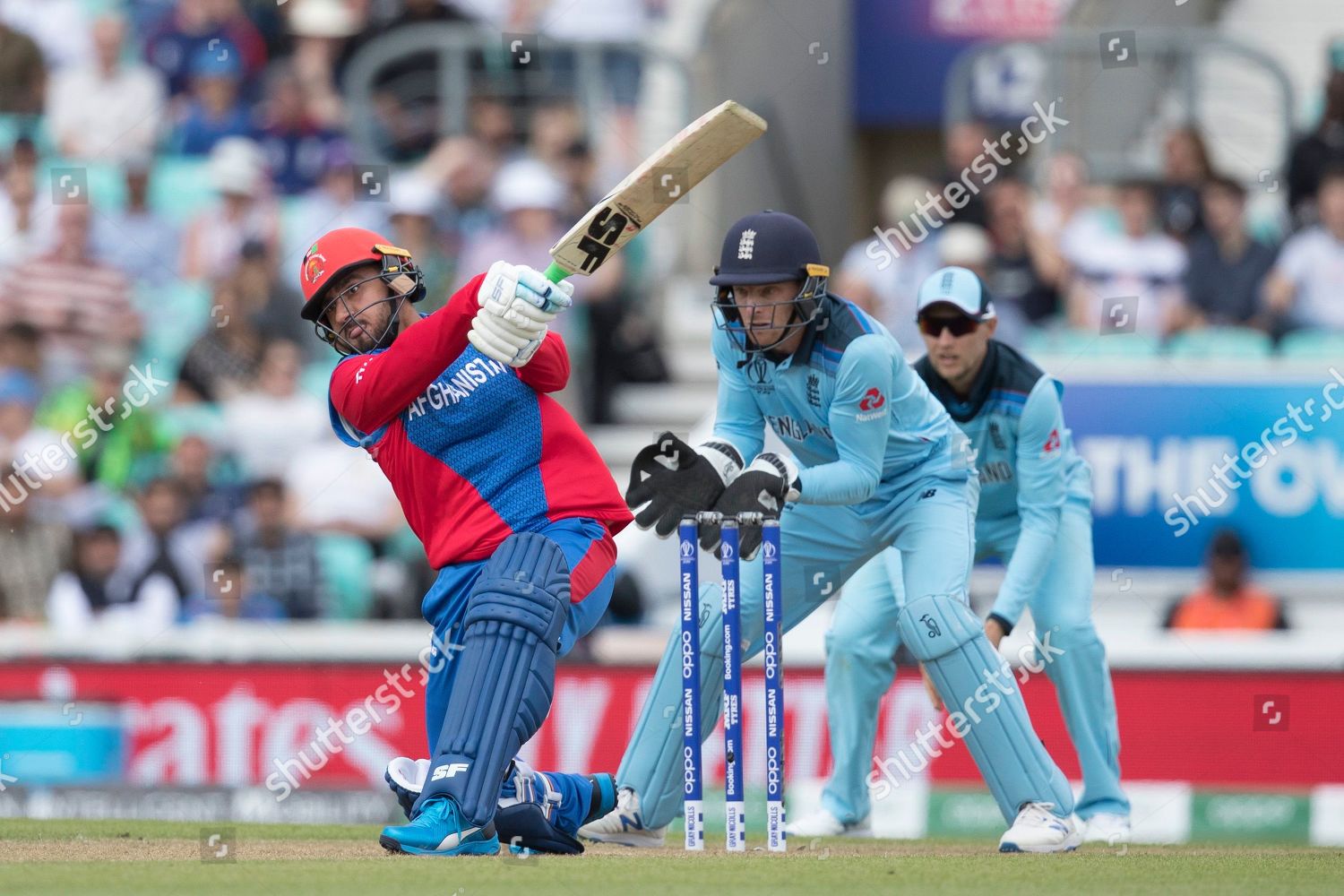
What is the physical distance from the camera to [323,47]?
12.6 meters

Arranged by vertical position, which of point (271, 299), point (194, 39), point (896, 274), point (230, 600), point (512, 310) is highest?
point (194, 39)

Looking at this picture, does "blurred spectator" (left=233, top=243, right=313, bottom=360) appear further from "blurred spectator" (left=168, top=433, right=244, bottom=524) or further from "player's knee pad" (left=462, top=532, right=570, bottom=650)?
"player's knee pad" (left=462, top=532, right=570, bottom=650)

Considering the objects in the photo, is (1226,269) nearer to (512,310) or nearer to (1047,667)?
(1047,667)

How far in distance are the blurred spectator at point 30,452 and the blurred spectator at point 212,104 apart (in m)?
2.01

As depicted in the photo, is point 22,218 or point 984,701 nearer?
point 984,701

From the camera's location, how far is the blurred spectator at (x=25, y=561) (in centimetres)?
1038

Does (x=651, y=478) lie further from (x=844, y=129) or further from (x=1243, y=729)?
(x=844, y=129)

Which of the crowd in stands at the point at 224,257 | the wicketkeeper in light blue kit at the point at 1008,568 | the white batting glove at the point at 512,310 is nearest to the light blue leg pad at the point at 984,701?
the wicketkeeper in light blue kit at the point at 1008,568

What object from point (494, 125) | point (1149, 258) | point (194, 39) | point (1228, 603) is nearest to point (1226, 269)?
point (1149, 258)

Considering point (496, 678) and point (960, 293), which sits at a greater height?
point (960, 293)

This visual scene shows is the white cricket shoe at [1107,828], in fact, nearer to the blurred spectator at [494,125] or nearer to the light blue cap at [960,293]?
the light blue cap at [960,293]

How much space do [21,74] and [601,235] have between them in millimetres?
8355

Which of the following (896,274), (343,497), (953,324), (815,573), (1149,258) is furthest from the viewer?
(896,274)

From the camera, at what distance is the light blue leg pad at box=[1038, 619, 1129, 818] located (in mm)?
7258
